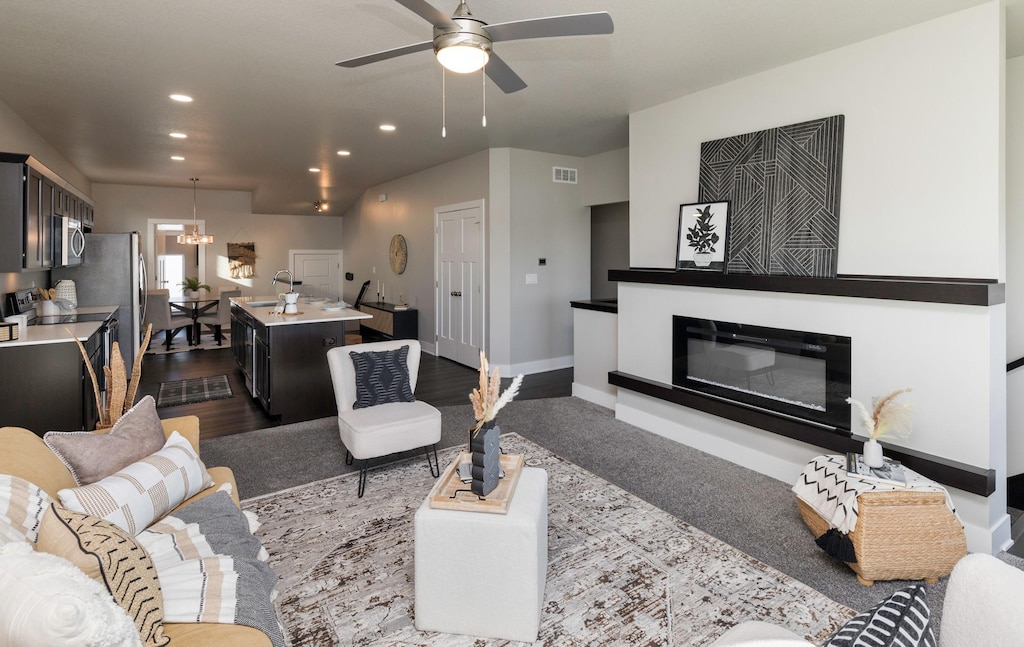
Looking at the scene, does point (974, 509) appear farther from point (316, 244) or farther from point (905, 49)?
point (316, 244)

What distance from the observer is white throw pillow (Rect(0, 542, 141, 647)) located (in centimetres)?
98

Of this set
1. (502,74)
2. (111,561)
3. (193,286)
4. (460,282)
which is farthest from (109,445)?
(193,286)

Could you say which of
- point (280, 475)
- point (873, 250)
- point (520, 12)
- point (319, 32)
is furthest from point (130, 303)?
point (873, 250)

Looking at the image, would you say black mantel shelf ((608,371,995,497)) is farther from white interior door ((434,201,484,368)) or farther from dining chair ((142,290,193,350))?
dining chair ((142,290,193,350))

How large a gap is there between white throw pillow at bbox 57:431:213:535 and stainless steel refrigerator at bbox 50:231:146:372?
16.3 ft

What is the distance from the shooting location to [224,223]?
1038 centimetres

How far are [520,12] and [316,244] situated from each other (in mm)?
9620

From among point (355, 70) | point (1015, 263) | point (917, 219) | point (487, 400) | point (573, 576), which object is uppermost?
point (355, 70)

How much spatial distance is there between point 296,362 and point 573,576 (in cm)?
326

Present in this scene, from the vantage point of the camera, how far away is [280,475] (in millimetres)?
3512

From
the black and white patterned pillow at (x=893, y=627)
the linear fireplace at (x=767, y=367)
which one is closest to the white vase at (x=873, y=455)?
the linear fireplace at (x=767, y=367)

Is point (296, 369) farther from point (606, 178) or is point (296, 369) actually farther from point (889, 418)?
point (889, 418)

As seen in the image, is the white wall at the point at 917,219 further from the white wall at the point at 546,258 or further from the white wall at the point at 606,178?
the white wall at the point at 546,258

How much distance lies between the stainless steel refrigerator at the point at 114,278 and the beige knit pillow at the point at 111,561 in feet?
19.1
